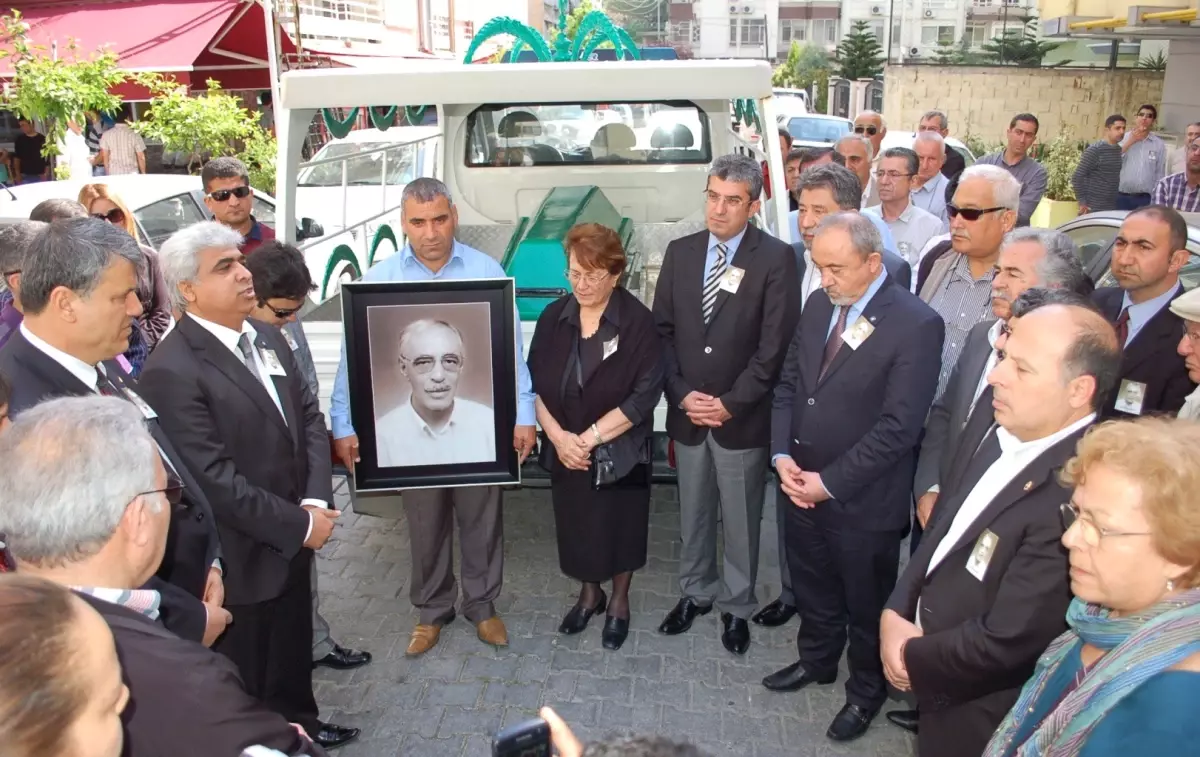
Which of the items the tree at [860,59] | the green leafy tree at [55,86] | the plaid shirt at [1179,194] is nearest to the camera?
the plaid shirt at [1179,194]

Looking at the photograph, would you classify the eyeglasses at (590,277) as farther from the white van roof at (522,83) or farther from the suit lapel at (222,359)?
the suit lapel at (222,359)

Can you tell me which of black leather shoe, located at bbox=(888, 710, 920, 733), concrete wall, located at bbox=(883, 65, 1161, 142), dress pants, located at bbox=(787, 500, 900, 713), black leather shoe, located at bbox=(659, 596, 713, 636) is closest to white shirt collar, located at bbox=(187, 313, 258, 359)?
dress pants, located at bbox=(787, 500, 900, 713)

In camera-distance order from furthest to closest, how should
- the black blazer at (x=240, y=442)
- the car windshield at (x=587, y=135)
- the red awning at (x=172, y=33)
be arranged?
the red awning at (x=172, y=33)
the car windshield at (x=587, y=135)
the black blazer at (x=240, y=442)

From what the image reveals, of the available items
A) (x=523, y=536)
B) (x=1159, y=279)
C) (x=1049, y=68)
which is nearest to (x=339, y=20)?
(x=1049, y=68)

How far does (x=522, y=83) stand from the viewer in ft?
12.0

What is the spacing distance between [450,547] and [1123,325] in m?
2.98

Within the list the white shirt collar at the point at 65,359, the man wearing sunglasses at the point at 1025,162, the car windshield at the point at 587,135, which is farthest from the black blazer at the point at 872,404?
the man wearing sunglasses at the point at 1025,162

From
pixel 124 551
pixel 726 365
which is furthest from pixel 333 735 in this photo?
pixel 726 365

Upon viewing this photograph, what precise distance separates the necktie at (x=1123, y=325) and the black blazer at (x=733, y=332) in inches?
50.8

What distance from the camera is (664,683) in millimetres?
3498

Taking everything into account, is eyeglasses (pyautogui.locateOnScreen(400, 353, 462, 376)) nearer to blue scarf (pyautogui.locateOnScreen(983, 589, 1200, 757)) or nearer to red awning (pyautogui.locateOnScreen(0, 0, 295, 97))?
blue scarf (pyautogui.locateOnScreen(983, 589, 1200, 757))

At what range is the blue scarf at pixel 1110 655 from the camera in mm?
1425

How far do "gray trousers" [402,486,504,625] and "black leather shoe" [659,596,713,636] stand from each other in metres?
0.79

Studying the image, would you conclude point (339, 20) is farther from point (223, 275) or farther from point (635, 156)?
point (223, 275)
